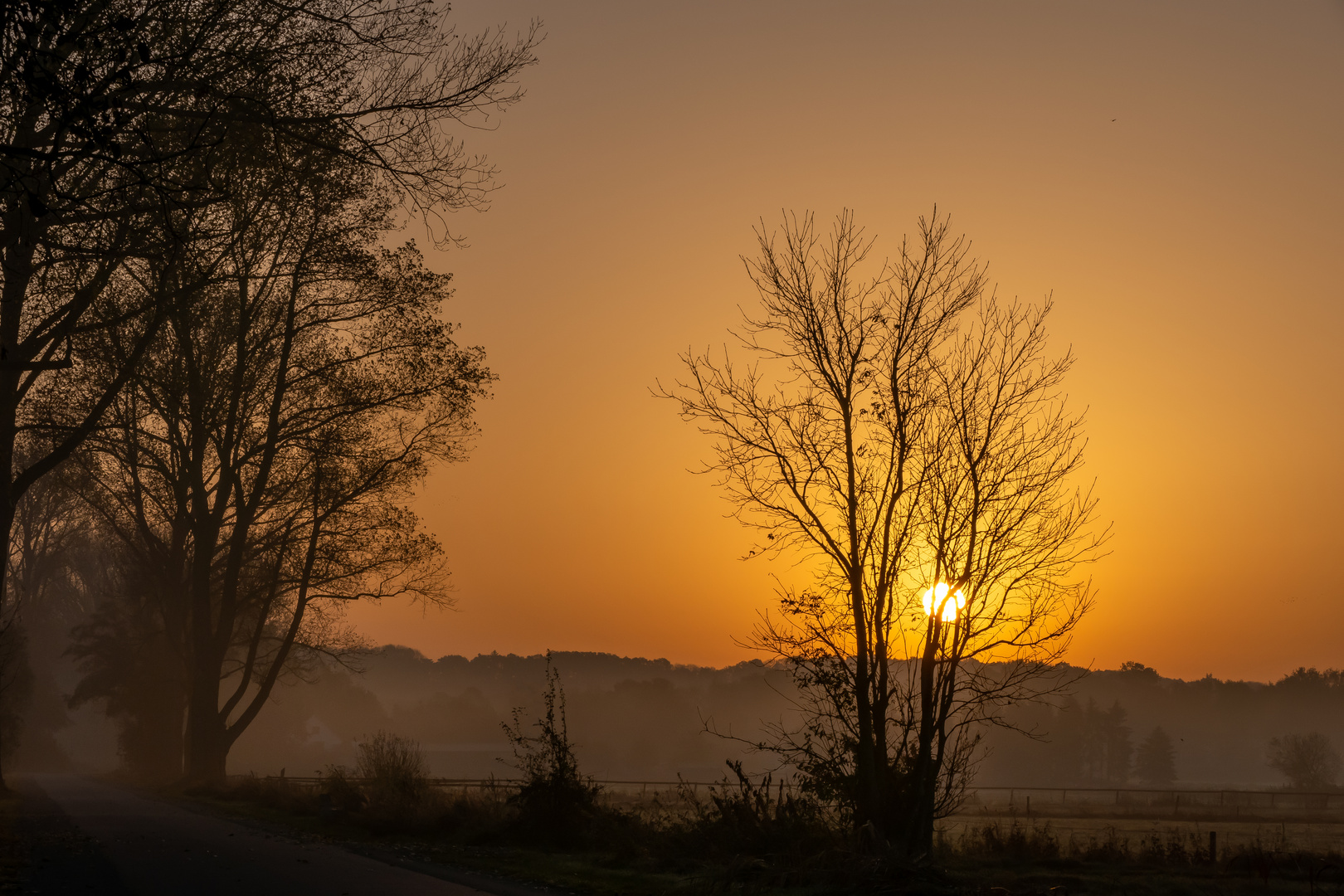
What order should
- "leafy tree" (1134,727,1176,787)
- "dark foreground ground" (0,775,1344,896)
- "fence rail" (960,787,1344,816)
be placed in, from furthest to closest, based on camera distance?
"leafy tree" (1134,727,1176,787) < "fence rail" (960,787,1344,816) < "dark foreground ground" (0,775,1344,896)

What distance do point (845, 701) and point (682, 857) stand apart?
3150 millimetres

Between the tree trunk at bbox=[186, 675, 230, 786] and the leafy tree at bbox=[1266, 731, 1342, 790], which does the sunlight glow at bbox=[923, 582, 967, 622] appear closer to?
the tree trunk at bbox=[186, 675, 230, 786]

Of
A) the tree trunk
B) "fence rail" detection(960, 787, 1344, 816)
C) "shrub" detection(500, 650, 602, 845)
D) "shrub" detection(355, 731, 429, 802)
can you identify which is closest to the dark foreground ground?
"shrub" detection(500, 650, 602, 845)

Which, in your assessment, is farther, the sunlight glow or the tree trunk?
the tree trunk

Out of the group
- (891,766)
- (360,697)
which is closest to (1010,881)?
(891,766)

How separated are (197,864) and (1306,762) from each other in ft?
354

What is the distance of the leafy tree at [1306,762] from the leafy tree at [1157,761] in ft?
66.6

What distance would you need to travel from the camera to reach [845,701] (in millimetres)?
14367

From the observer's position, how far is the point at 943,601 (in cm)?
1434

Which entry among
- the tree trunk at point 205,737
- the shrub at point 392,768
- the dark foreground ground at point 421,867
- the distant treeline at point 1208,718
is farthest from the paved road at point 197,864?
the distant treeline at point 1208,718

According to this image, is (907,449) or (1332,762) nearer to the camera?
(907,449)

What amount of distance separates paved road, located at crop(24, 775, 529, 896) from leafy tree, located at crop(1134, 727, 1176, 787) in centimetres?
12735

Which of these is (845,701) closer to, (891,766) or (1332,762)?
(891,766)

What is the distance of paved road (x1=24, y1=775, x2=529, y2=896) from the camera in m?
10.4
